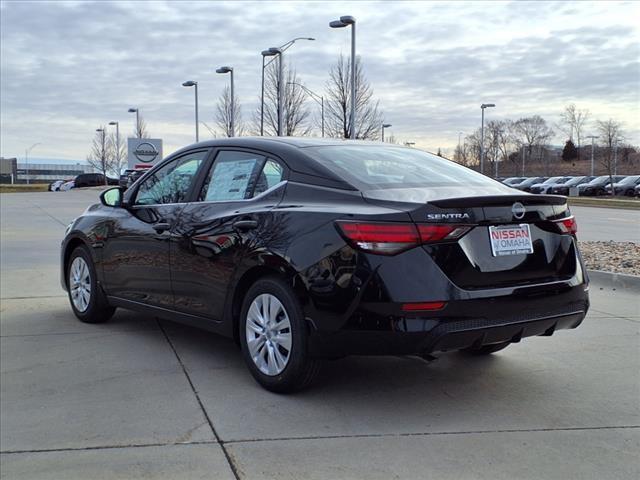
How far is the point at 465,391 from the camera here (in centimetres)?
441

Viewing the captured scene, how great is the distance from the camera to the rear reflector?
3.72 m

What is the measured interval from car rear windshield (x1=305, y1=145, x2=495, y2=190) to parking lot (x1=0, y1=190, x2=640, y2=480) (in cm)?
132

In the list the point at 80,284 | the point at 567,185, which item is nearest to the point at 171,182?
the point at 80,284

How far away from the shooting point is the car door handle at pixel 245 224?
4.41 m

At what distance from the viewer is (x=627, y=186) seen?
46.9m

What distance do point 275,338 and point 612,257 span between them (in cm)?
727

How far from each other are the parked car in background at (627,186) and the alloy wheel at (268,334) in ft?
153

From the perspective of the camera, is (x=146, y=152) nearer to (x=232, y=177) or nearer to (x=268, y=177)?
(x=232, y=177)

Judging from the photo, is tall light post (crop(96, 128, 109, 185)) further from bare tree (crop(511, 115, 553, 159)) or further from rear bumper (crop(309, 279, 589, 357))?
rear bumper (crop(309, 279, 589, 357))

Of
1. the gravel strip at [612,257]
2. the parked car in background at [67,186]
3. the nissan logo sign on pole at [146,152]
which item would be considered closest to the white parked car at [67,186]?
the parked car in background at [67,186]

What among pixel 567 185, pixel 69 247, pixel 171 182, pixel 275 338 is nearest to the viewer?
pixel 275 338

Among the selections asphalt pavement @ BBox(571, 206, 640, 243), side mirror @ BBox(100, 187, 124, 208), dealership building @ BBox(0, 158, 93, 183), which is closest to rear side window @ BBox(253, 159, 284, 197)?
side mirror @ BBox(100, 187, 124, 208)

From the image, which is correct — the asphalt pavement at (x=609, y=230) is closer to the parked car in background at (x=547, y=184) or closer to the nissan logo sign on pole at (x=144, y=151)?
the nissan logo sign on pole at (x=144, y=151)

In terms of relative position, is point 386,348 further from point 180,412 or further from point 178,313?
point 178,313
